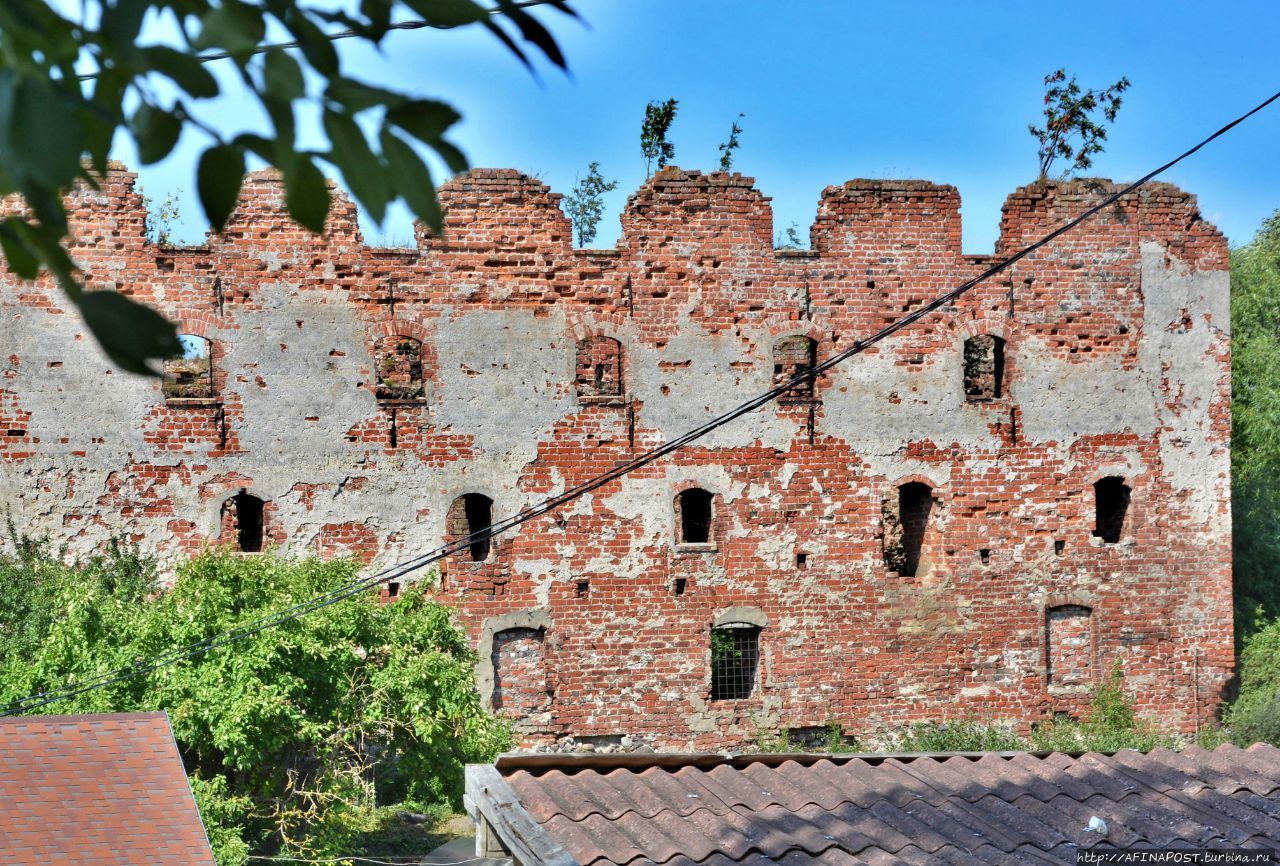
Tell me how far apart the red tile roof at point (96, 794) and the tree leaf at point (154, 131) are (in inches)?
219

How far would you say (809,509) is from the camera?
1612cm

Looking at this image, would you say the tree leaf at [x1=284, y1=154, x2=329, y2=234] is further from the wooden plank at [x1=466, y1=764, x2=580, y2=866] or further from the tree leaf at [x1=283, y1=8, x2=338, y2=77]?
the wooden plank at [x1=466, y1=764, x2=580, y2=866]

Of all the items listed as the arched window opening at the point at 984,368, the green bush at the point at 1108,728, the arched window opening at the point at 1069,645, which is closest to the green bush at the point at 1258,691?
the green bush at the point at 1108,728

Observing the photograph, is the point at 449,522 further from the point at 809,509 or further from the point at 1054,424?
the point at 1054,424

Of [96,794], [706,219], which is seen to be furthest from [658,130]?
[96,794]

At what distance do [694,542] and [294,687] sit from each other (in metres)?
6.24

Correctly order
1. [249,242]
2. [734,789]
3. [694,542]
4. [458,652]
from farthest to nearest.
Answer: [694,542] → [249,242] → [458,652] → [734,789]

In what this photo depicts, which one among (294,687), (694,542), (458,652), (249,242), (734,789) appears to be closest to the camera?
(734,789)

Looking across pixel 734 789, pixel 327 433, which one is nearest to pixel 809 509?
pixel 327 433

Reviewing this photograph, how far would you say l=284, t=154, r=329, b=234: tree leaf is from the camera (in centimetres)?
183

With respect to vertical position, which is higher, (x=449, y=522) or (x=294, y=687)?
(x=449, y=522)

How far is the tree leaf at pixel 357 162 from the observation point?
1.82 meters

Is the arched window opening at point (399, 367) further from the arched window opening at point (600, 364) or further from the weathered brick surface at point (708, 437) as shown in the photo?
the arched window opening at point (600, 364)

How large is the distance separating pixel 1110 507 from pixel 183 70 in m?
16.8
